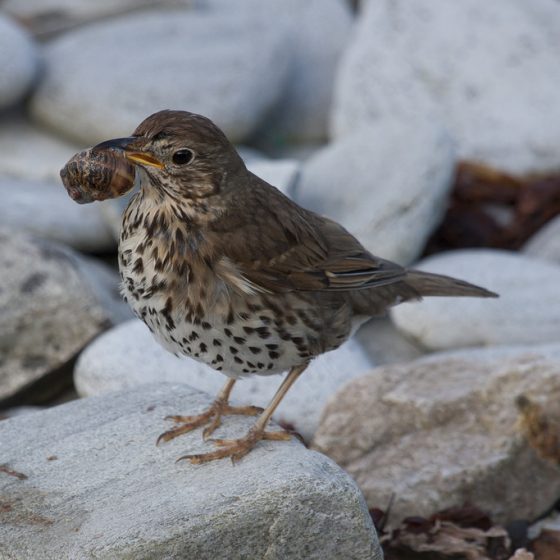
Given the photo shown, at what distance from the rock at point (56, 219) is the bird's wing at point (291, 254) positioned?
3.45 meters

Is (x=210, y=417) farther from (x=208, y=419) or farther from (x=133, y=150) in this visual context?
(x=133, y=150)

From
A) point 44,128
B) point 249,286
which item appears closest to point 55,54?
point 44,128

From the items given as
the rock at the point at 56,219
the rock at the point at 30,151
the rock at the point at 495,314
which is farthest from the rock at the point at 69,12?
the rock at the point at 495,314

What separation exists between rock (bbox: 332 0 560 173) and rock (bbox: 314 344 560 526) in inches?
139

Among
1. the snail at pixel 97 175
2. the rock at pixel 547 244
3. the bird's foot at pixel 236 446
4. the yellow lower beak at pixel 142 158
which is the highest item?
the yellow lower beak at pixel 142 158

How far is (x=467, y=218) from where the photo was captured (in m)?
8.34

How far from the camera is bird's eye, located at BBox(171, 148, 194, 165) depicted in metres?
4.05

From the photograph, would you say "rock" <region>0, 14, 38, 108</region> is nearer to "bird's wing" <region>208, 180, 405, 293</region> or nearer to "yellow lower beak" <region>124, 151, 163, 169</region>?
"bird's wing" <region>208, 180, 405, 293</region>

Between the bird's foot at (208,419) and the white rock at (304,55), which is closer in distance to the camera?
Result: the bird's foot at (208,419)

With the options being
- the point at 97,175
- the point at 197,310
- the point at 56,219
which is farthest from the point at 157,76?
the point at 197,310

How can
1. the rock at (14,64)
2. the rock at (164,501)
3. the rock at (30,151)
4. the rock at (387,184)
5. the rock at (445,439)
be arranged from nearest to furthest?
1. the rock at (164,501)
2. the rock at (445,439)
3. the rock at (387,184)
4. the rock at (14,64)
5. the rock at (30,151)

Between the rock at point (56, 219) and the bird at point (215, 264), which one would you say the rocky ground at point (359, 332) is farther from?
the bird at point (215, 264)

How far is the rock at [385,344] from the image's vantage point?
693cm

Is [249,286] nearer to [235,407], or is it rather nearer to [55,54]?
[235,407]
